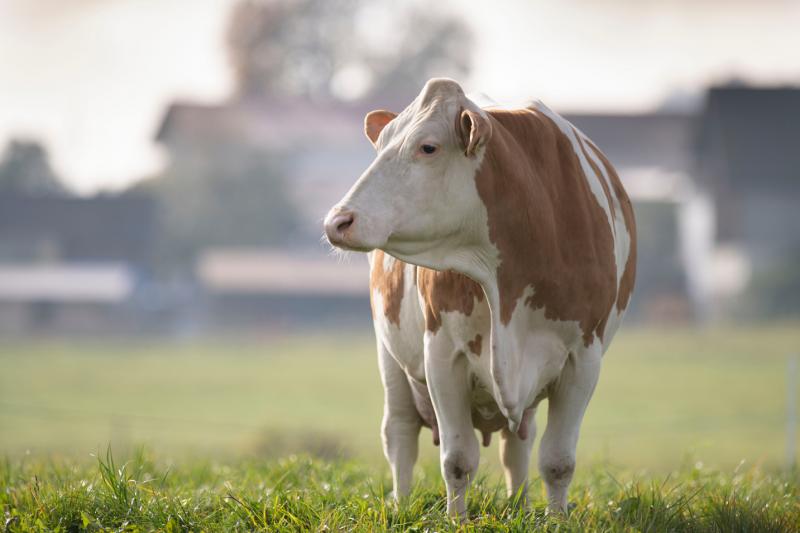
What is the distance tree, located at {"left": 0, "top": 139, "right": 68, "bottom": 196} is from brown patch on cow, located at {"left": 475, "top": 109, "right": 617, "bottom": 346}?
61799 millimetres

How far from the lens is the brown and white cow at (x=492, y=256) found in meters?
4.15

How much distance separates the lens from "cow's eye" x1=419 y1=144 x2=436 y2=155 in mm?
4152

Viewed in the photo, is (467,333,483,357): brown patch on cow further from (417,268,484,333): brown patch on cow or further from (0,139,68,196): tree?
(0,139,68,196): tree

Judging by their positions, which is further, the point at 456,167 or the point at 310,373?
the point at 310,373

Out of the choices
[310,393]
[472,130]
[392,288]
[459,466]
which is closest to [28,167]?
[310,393]

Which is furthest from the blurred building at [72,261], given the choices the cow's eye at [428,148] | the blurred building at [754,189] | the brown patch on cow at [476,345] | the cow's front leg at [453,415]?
the cow's eye at [428,148]

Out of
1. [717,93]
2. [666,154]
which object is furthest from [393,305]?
[666,154]

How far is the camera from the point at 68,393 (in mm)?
32562

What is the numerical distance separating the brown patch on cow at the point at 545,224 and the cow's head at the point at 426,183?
0.34 ft

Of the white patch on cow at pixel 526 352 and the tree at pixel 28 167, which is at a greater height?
the tree at pixel 28 167

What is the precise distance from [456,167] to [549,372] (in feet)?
3.12

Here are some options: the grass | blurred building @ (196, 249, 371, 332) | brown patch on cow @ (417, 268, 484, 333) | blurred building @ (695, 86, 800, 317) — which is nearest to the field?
the grass

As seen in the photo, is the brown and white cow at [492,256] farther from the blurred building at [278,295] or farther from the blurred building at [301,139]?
the blurred building at [301,139]

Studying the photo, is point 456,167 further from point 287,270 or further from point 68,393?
point 287,270
